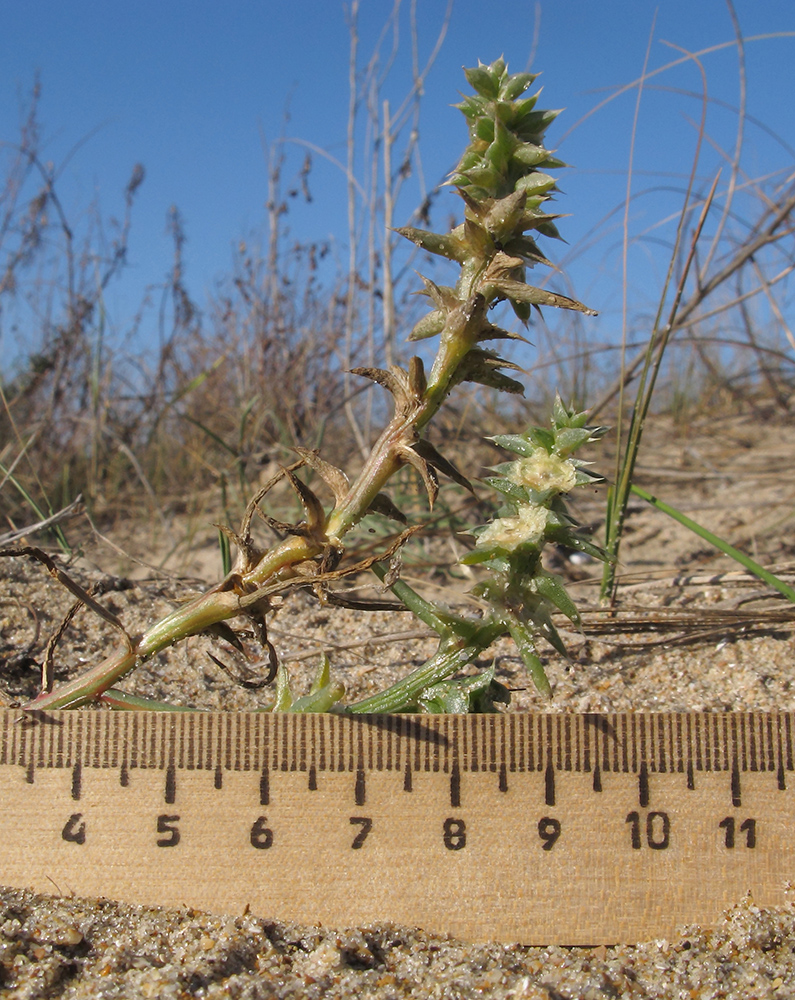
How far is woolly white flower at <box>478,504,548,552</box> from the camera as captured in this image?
3.89ft

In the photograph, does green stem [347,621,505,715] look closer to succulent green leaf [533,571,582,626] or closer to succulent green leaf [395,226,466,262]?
succulent green leaf [533,571,582,626]

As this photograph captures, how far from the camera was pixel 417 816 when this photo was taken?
1.21 meters

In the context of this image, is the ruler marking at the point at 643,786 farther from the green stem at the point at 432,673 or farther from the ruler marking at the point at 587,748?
the green stem at the point at 432,673

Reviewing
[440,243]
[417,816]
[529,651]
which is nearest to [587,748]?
[529,651]

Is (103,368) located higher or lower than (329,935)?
higher

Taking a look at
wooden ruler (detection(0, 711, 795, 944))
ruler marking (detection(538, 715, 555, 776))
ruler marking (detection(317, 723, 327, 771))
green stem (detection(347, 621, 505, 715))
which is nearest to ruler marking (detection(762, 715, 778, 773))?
wooden ruler (detection(0, 711, 795, 944))

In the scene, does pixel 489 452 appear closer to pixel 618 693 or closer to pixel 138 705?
pixel 618 693

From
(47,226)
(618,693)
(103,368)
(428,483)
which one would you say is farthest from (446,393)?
(47,226)

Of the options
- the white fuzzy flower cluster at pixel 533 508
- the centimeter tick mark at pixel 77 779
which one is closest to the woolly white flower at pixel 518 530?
the white fuzzy flower cluster at pixel 533 508

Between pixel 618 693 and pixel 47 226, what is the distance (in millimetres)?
4813

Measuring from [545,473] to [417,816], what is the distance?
593 millimetres

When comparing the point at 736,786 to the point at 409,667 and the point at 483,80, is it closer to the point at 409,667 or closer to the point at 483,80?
the point at 409,667

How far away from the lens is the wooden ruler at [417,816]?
116cm

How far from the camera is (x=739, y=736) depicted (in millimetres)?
1294
